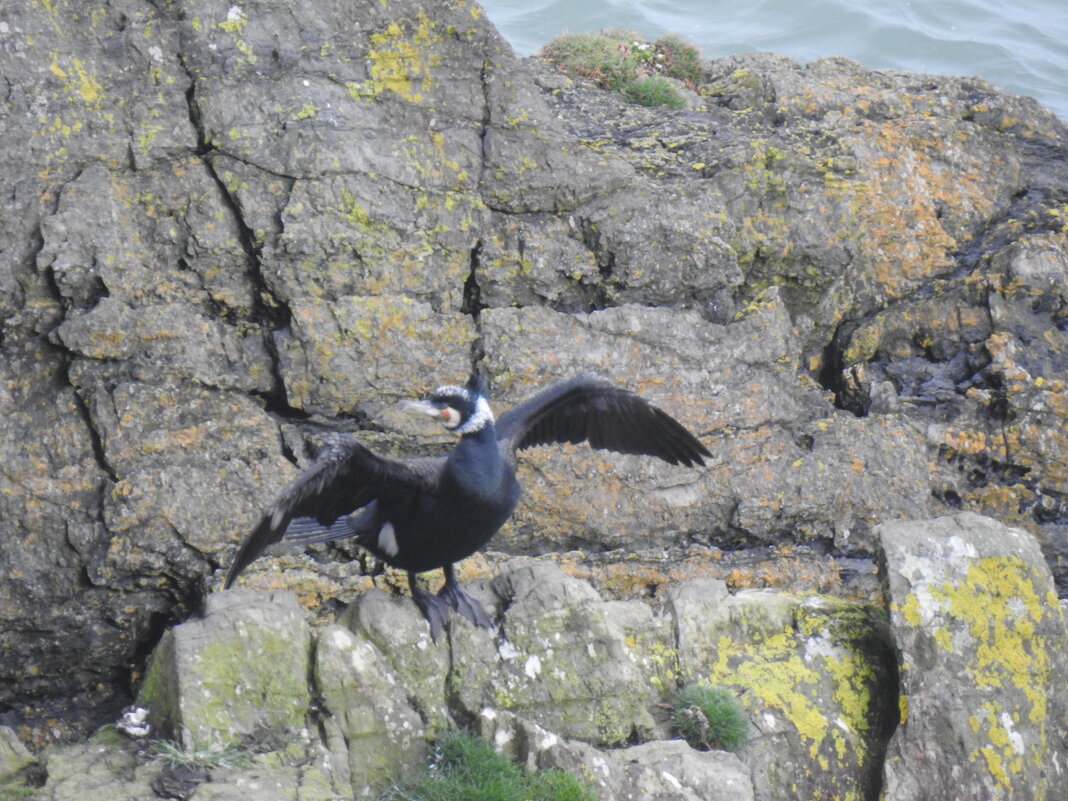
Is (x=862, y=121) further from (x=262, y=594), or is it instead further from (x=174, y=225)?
(x=262, y=594)

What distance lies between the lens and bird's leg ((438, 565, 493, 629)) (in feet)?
20.0

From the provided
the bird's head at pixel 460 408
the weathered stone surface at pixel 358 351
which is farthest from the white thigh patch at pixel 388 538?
the weathered stone surface at pixel 358 351

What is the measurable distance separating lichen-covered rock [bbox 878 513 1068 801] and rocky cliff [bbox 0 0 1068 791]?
10 centimetres

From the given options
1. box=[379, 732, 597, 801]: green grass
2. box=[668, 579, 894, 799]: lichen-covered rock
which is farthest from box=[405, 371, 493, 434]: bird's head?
box=[668, 579, 894, 799]: lichen-covered rock

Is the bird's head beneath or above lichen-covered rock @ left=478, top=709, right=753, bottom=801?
above

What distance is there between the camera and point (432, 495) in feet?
19.5

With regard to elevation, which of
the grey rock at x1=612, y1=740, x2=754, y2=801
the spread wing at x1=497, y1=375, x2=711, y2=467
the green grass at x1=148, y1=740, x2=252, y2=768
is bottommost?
the grey rock at x1=612, y1=740, x2=754, y2=801

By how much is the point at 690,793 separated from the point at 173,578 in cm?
324

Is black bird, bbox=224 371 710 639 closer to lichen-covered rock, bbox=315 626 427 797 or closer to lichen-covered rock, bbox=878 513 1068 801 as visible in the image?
lichen-covered rock, bbox=315 626 427 797

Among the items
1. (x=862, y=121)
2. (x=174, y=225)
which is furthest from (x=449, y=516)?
(x=862, y=121)

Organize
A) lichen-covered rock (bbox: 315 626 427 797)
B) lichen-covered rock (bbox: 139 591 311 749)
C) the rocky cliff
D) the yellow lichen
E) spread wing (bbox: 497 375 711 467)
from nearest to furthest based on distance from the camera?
1. lichen-covered rock (bbox: 139 591 311 749)
2. lichen-covered rock (bbox: 315 626 427 797)
3. spread wing (bbox: 497 375 711 467)
4. the rocky cliff
5. the yellow lichen

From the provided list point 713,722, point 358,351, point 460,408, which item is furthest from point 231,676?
point 358,351

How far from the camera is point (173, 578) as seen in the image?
6793mm

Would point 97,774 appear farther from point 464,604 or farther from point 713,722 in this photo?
point 713,722
